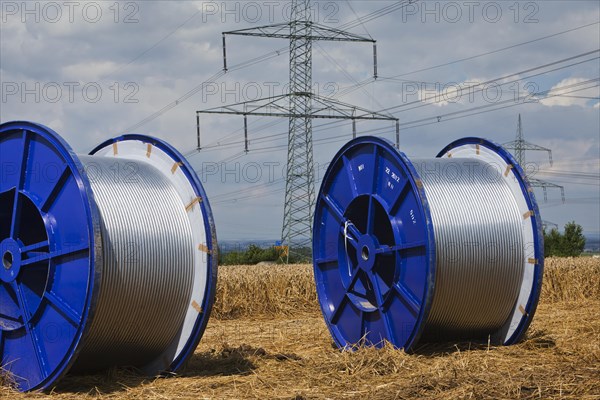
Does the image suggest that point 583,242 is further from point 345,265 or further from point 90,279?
point 90,279

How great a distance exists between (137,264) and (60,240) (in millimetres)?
838

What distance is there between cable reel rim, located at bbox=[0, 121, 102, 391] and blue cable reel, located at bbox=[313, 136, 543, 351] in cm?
403

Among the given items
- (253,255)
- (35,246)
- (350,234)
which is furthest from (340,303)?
(253,255)

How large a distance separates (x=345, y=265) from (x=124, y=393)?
453cm

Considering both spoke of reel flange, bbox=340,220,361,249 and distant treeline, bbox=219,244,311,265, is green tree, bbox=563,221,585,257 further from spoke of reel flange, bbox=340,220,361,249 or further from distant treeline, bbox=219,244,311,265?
spoke of reel flange, bbox=340,220,361,249

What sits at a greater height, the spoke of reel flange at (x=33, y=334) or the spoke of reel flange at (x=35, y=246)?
Answer: the spoke of reel flange at (x=35, y=246)

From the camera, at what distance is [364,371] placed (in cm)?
927

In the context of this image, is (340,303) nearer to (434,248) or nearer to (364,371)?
(434,248)

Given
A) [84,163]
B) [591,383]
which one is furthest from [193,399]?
[591,383]

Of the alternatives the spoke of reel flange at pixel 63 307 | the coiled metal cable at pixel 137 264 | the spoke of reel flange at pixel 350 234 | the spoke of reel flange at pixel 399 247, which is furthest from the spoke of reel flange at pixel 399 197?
Answer: the spoke of reel flange at pixel 63 307

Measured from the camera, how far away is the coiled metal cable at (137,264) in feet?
28.6

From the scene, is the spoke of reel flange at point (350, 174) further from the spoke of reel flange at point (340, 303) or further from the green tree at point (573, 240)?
the green tree at point (573, 240)

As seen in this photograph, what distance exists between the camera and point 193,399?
26.7ft

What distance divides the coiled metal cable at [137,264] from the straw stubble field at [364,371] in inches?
17.1
